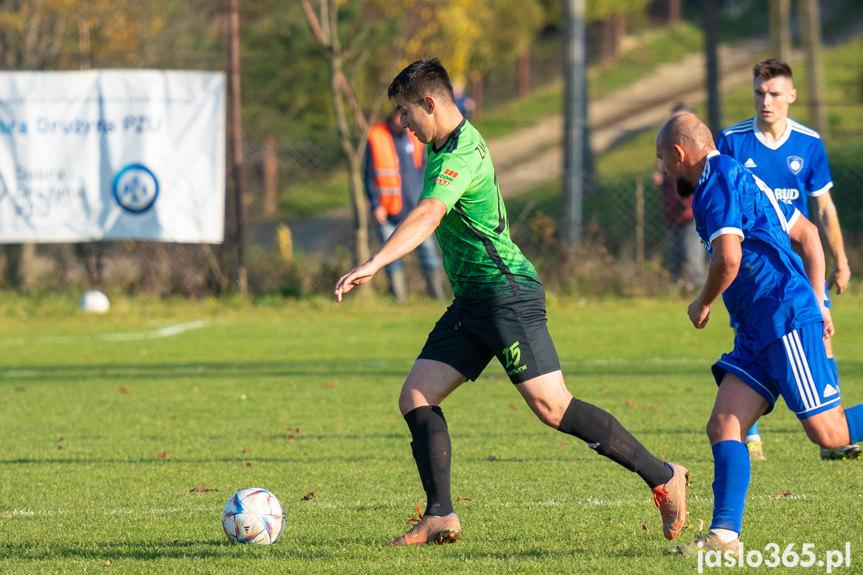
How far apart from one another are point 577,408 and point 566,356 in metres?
5.81

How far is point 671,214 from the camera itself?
12.7m

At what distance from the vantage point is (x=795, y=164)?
563 centimetres

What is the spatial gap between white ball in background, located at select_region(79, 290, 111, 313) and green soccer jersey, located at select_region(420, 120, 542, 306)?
10.2 metres

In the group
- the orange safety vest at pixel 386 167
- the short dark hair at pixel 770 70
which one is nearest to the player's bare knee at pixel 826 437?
the short dark hair at pixel 770 70

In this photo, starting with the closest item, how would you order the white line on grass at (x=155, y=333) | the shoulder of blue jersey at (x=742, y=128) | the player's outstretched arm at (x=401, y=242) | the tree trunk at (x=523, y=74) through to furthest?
the player's outstretched arm at (x=401, y=242), the shoulder of blue jersey at (x=742, y=128), the white line on grass at (x=155, y=333), the tree trunk at (x=523, y=74)

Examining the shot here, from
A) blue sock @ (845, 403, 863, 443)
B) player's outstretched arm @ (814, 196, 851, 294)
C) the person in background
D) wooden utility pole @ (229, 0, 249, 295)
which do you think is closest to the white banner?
wooden utility pole @ (229, 0, 249, 295)

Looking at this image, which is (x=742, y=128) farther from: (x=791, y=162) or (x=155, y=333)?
(x=155, y=333)

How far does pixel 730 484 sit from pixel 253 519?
6.08 ft

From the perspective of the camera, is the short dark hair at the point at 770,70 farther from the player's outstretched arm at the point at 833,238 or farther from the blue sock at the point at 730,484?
the blue sock at the point at 730,484

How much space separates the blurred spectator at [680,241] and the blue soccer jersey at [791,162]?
21.1 ft

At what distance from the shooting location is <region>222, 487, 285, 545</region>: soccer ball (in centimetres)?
403

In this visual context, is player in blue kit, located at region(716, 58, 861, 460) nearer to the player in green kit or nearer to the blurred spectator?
the player in green kit

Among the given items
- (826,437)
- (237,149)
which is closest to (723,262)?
(826,437)

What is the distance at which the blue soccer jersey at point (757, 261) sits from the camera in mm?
3662
